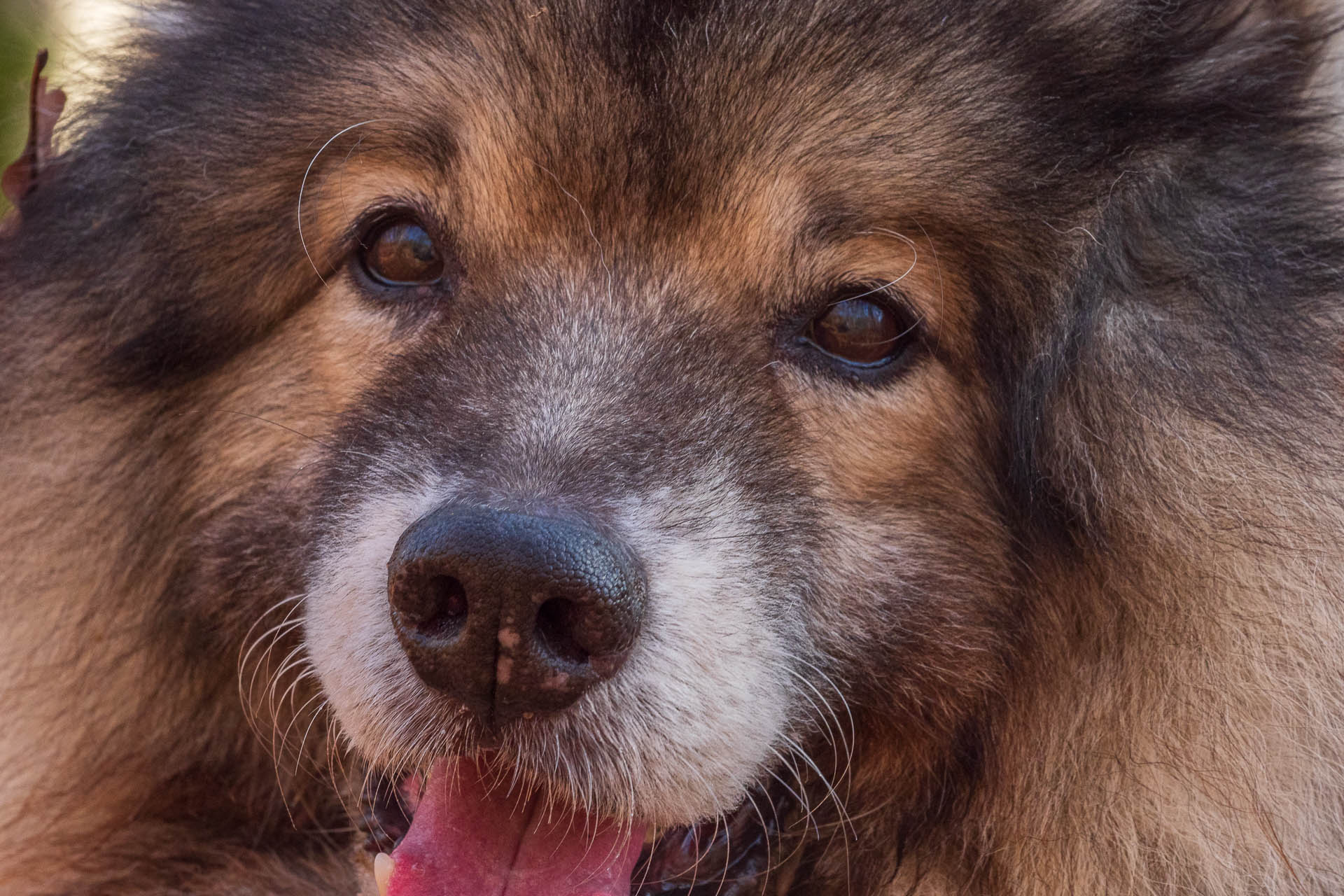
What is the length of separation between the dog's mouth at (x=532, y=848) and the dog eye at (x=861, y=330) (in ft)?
2.57

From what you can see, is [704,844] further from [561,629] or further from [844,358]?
[844,358]

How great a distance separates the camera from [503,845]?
92.9 inches

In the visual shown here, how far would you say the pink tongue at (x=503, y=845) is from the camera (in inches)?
91.0

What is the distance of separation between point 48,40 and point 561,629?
101 inches

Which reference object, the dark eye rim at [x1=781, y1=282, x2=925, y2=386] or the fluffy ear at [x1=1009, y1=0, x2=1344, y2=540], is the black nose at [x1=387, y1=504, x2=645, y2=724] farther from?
the fluffy ear at [x1=1009, y1=0, x2=1344, y2=540]

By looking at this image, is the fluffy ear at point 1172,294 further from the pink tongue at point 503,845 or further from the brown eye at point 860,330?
the pink tongue at point 503,845

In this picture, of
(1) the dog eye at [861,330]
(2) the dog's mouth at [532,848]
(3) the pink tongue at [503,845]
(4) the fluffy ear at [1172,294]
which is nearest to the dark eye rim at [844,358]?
(1) the dog eye at [861,330]

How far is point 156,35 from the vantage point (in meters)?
2.93

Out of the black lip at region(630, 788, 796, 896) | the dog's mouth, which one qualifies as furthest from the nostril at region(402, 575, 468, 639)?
the black lip at region(630, 788, 796, 896)

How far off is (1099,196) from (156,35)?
1.93m

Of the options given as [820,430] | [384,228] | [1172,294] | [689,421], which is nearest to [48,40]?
[384,228]

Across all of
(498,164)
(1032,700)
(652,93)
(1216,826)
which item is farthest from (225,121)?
(1216,826)

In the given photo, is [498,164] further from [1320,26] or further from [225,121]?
[1320,26]

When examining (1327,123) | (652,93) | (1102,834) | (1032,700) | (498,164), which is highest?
(1327,123)
